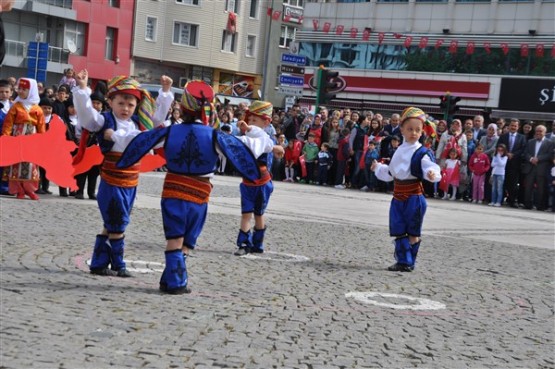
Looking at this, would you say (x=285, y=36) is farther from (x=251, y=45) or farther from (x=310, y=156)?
(x=310, y=156)

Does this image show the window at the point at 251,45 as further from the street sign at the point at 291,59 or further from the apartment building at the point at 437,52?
the street sign at the point at 291,59

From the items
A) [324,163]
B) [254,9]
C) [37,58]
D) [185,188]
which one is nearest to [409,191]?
[185,188]

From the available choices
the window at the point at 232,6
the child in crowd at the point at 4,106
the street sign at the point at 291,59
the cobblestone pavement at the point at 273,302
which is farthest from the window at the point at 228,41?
the cobblestone pavement at the point at 273,302

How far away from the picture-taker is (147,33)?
5566 cm

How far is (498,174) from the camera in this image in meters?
22.2

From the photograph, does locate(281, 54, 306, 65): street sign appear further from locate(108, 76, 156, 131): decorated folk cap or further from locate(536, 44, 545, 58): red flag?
locate(108, 76, 156, 131): decorated folk cap

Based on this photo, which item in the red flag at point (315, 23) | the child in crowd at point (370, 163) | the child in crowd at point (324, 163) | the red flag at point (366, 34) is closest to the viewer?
the child in crowd at point (370, 163)

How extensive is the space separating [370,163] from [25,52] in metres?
30.9

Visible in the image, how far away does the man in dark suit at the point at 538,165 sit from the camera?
71.3ft

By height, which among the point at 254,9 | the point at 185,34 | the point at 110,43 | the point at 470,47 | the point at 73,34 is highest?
the point at 254,9

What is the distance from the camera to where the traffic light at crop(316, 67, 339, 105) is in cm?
2712

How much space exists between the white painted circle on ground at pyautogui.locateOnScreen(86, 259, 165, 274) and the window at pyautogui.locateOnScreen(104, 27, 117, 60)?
45797mm

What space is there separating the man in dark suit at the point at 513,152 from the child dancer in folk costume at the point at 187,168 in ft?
50.1

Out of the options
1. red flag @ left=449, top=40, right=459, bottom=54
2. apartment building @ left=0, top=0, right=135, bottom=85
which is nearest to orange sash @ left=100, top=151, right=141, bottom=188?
red flag @ left=449, top=40, right=459, bottom=54
